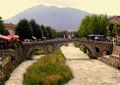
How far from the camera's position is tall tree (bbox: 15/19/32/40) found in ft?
351

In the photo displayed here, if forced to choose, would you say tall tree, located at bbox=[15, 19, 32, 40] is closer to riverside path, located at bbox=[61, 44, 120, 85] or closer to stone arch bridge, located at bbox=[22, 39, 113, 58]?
stone arch bridge, located at bbox=[22, 39, 113, 58]

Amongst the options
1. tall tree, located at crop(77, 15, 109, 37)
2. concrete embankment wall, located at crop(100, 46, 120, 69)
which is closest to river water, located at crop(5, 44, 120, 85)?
concrete embankment wall, located at crop(100, 46, 120, 69)

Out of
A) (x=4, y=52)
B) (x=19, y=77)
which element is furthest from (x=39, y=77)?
(x=4, y=52)

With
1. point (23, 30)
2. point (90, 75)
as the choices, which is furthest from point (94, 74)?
point (23, 30)

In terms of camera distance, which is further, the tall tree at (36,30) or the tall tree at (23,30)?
the tall tree at (36,30)

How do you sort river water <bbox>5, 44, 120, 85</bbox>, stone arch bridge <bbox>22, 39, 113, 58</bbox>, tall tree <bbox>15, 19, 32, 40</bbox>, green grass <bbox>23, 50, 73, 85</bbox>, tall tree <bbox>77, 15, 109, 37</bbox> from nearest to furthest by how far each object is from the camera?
1. green grass <bbox>23, 50, 73, 85</bbox>
2. river water <bbox>5, 44, 120, 85</bbox>
3. stone arch bridge <bbox>22, 39, 113, 58</bbox>
4. tall tree <bbox>15, 19, 32, 40</bbox>
5. tall tree <bbox>77, 15, 109, 37</bbox>

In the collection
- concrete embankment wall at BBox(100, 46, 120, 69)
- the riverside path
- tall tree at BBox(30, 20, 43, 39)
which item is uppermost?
tall tree at BBox(30, 20, 43, 39)

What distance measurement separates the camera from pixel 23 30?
10756 centimetres

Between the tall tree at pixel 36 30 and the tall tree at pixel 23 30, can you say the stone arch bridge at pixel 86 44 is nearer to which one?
the tall tree at pixel 23 30

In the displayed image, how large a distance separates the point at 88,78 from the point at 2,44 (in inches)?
797

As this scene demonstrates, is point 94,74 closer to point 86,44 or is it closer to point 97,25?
point 86,44

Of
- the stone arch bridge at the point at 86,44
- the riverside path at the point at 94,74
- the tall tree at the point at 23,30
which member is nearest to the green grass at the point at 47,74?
the riverside path at the point at 94,74

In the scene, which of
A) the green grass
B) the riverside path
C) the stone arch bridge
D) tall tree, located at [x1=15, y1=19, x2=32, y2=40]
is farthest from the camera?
tall tree, located at [x1=15, y1=19, x2=32, y2=40]

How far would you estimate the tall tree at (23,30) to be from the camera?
106875mm
